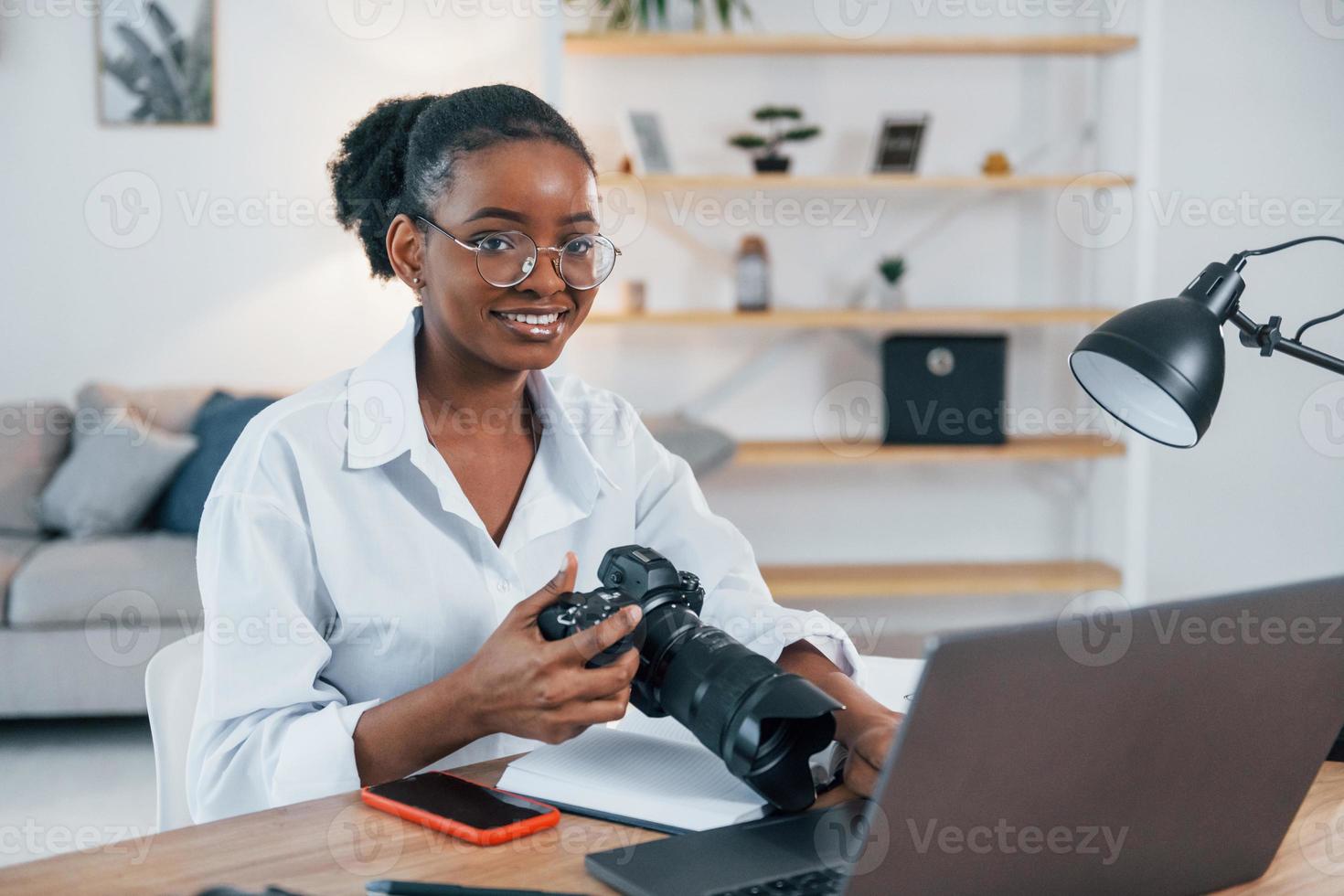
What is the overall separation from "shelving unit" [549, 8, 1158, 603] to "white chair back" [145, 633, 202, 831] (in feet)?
6.95

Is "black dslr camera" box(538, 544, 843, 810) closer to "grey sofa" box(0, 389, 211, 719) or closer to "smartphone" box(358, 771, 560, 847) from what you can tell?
"smartphone" box(358, 771, 560, 847)

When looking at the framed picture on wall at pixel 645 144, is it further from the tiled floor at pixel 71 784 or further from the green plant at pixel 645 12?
the tiled floor at pixel 71 784

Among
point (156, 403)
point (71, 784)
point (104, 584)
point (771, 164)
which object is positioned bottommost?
point (71, 784)

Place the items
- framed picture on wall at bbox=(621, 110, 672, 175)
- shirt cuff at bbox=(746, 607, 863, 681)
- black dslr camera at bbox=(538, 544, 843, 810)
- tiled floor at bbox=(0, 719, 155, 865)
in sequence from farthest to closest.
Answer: framed picture on wall at bbox=(621, 110, 672, 175), tiled floor at bbox=(0, 719, 155, 865), shirt cuff at bbox=(746, 607, 863, 681), black dslr camera at bbox=(538, 544, 843, 810)

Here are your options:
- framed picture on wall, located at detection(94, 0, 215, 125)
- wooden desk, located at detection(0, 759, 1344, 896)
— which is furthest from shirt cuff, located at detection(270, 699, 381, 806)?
framed picture on wall, located at detection(94, 0, 215, 125)

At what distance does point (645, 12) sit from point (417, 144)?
2.03m

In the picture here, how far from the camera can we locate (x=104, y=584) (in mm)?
2969

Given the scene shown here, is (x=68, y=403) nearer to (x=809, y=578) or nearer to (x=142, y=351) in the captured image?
(x=142, y=351)

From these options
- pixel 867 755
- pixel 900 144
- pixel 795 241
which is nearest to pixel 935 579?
pixel 795 241

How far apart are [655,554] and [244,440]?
46 cm

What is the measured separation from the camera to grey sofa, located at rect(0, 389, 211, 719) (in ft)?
9.63

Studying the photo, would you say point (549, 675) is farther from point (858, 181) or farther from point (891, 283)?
point (891, 283)

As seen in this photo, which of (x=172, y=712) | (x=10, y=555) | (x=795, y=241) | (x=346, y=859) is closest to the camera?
(x=346, y=859)

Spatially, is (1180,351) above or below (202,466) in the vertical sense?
above
